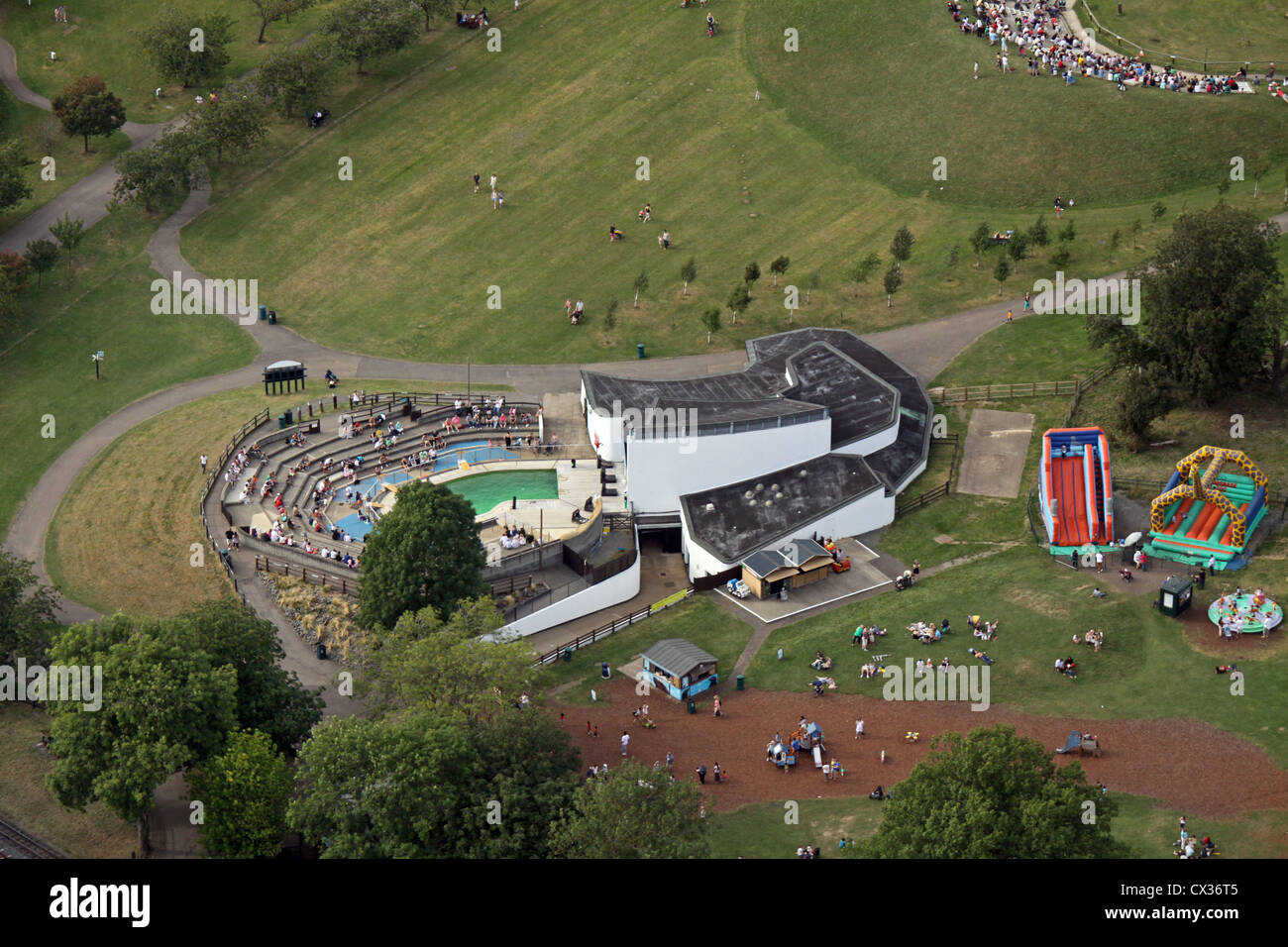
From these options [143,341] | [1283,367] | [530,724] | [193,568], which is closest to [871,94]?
[1283,367]

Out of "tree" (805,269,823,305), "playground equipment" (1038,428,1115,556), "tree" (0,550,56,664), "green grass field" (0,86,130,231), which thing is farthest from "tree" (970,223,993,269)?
"green grass field" (0,86,130,231)

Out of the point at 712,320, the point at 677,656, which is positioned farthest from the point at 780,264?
the point at 677,656

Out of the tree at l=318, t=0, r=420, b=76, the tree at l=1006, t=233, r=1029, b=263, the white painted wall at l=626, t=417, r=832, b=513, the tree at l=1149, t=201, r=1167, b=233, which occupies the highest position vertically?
the tree at l=318, t=0, r=420, b=76

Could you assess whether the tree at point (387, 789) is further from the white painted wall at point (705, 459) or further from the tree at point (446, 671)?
the white painted wall at point (705, 459)

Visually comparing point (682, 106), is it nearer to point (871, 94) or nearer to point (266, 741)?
point (871, 94)

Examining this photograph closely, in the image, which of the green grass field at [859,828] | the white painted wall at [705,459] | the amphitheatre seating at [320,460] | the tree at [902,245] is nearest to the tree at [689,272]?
the tree at [902,245]

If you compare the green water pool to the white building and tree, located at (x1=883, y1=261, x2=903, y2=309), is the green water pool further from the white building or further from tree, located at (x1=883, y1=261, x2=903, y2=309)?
tree, located at (x1=883, y1=261, x2=903, y2=309)
